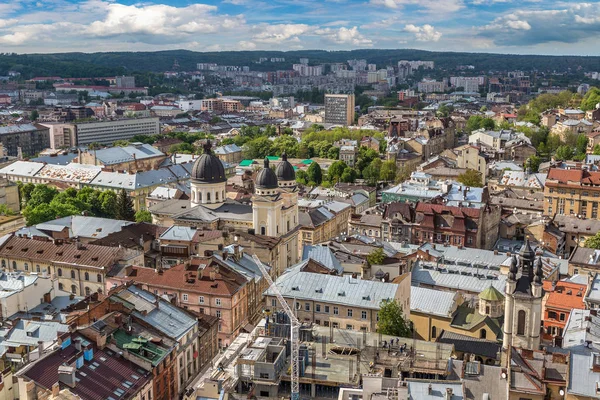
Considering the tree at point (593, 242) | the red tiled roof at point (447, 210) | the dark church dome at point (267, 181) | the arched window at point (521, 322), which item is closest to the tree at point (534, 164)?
the red tiled roof at point (447, 210)

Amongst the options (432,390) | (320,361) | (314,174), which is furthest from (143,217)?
(432,390)

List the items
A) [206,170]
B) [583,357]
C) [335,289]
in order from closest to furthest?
[583,357], [335,289], [206,170]

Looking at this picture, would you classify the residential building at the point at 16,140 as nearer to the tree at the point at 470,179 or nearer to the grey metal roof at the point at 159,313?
the tree at the point at 470,179

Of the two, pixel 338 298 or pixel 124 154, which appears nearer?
pixel 338 298

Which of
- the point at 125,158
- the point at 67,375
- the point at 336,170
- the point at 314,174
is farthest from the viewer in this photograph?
the point at 125,158

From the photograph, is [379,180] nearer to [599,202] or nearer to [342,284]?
[599,202]

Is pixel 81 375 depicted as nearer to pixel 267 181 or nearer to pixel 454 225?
pixel 267 181

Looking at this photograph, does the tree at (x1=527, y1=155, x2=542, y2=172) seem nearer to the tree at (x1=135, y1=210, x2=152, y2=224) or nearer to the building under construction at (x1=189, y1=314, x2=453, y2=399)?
the tree at (x1=135, y1=210, x2=152, y2=224)

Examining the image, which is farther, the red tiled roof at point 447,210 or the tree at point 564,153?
the tree at point 564,153
